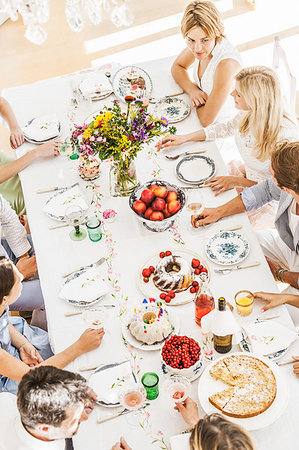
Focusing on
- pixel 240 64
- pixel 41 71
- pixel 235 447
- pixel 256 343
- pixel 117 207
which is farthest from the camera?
pixel 41 71

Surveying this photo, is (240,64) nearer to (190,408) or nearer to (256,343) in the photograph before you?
(256,343)

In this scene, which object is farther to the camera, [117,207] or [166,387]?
[117,207]

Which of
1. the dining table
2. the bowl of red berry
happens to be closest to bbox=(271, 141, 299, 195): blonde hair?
the dining table

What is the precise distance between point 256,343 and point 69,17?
1.30 metres

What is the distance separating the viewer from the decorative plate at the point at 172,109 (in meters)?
3.04

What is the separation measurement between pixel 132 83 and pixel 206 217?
3.79ft

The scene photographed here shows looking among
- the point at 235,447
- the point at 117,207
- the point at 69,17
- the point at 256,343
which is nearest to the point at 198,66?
the point at 117,207

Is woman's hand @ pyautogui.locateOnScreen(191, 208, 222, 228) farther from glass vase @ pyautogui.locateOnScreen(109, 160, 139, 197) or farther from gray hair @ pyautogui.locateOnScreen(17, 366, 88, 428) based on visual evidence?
gray hair @ pyautogui.locateOnScreen(17, 366, 88, 428)

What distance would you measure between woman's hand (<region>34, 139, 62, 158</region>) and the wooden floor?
2.09m

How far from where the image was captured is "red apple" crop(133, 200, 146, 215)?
238 centimetres

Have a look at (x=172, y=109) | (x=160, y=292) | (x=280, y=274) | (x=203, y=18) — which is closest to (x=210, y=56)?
(x=203, y=18)

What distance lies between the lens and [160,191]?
7.80 ft

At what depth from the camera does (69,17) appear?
171cm

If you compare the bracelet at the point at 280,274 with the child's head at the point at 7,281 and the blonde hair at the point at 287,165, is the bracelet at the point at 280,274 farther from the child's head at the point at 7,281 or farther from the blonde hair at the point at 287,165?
the child's head at the point at 7,281
